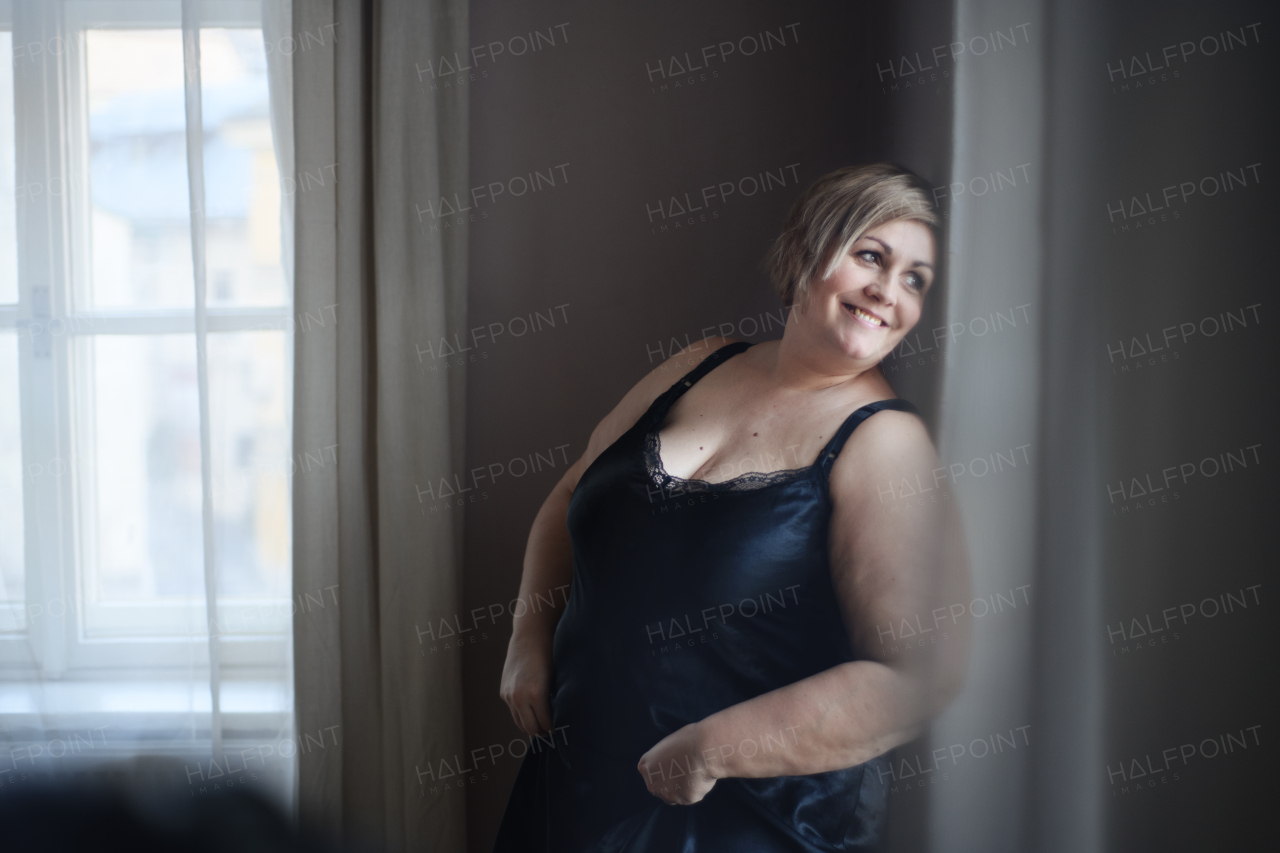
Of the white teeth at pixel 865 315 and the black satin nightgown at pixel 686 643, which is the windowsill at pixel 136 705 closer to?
the black satin nightgown at pixel 686 643

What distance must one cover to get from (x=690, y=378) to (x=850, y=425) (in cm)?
29

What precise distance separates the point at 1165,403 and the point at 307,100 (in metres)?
1.41

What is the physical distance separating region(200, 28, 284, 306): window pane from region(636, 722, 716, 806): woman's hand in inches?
44.7

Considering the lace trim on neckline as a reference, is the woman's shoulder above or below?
above

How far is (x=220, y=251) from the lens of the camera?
54.6 inches

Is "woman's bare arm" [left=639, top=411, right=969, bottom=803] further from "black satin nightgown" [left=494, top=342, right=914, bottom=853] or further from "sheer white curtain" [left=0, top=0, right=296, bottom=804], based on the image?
"sheer white curtain" [left=0, top=0, right=296, bottom=804]

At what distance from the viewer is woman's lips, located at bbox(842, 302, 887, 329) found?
82 centimetres

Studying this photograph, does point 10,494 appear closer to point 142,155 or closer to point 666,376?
point 142,155

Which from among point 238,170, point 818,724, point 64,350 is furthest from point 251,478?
point 818,724

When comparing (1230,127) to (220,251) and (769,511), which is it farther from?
(220,251)

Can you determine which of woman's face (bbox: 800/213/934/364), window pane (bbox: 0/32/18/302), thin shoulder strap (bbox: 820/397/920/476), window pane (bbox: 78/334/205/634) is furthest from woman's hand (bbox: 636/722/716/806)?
window pane (bbox: 0/32/18/302)

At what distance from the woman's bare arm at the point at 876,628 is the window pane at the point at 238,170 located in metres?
1.19

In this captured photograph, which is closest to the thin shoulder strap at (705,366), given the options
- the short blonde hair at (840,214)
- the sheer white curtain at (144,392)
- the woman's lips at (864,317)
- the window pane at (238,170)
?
the short blonde hair at (840,214)

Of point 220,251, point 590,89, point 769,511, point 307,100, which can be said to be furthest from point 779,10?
point 220,251
